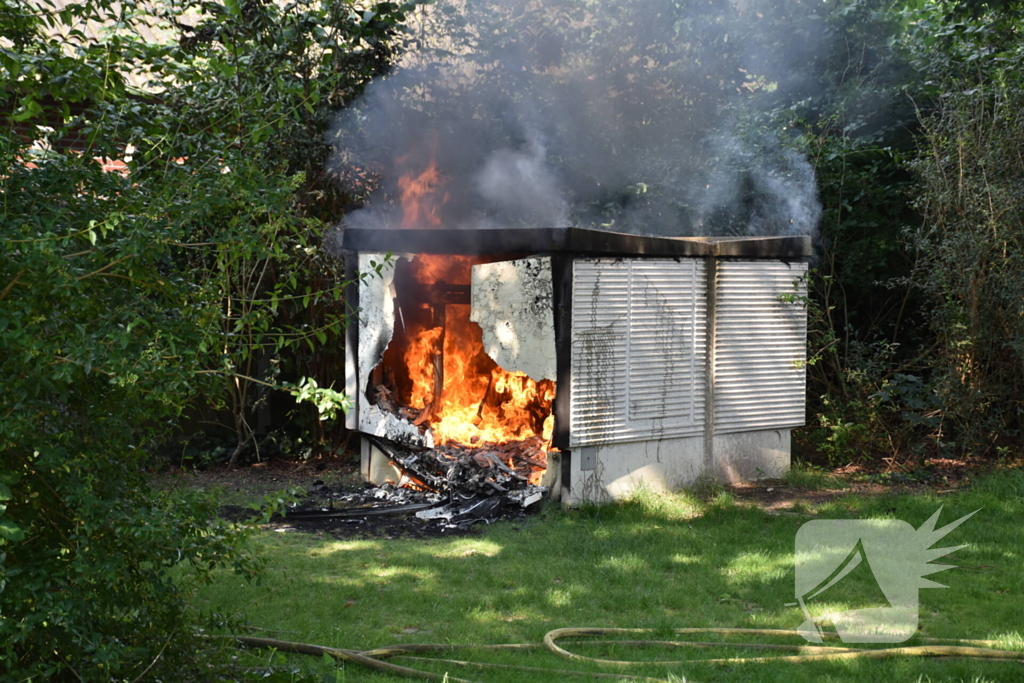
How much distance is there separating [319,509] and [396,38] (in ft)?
19.0

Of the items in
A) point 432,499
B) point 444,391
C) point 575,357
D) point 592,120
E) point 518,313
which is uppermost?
point 592,120

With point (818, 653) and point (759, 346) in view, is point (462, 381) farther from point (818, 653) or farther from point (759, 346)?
point (818, 653)

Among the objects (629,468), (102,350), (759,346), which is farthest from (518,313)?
(102,350)

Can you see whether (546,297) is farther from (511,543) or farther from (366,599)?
(366,599)

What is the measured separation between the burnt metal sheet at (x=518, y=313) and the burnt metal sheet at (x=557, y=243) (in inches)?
7.9

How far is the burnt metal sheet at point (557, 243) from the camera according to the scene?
25.5ft

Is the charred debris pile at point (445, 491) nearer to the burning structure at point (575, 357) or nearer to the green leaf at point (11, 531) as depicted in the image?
the burning structure at point (575, 357)

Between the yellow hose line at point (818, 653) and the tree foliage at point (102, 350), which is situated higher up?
the tree foliage at point (102, 350)

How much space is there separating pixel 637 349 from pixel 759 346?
158 cm

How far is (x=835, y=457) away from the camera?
394 inches

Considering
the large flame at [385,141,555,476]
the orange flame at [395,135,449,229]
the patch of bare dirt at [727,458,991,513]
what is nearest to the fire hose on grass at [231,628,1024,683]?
the patch of bare dirt at [727,458,991,513]

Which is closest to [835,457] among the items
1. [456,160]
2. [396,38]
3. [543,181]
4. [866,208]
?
[866,208]

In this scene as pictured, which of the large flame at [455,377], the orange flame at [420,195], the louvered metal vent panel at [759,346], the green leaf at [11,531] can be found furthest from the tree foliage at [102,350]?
the orange flame at [420,195]

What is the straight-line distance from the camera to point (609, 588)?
6.02 metres
